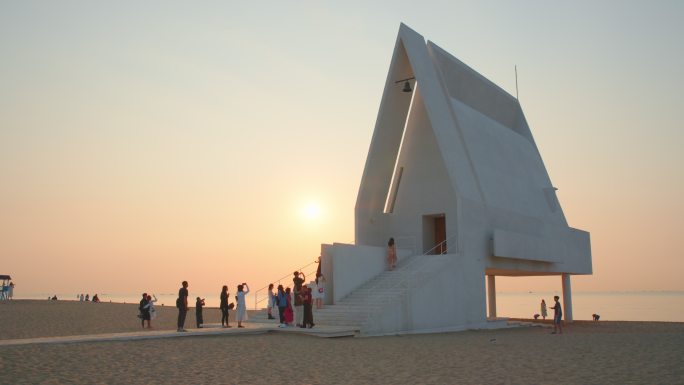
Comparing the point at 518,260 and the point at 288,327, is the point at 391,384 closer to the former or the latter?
the point at 288,327

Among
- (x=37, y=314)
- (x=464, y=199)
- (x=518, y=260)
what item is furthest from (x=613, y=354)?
(x=37, y=314)

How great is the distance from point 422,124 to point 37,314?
15.3 metres

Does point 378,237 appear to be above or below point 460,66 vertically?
below

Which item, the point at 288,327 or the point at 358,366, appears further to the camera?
the point at 288,327

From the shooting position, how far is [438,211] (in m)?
20.6

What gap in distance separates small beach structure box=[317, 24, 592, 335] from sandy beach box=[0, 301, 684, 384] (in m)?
3.20

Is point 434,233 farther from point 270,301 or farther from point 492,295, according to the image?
point 492,295

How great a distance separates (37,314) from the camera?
20.6 metres

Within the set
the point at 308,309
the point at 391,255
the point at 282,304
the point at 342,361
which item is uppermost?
the point at 391,255

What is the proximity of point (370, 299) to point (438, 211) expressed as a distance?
18.9 ft

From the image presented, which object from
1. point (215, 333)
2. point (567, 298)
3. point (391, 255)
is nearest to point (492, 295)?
point (567, 298)

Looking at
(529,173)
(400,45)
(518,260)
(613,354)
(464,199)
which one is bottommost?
(613,354)

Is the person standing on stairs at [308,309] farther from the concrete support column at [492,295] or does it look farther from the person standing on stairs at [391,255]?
the concrete support column at [492,295]

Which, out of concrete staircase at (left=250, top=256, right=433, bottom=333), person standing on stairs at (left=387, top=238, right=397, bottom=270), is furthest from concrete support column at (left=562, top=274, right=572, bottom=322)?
person standing on stairs at (left=387, top=238, right=397, bottom=270)
